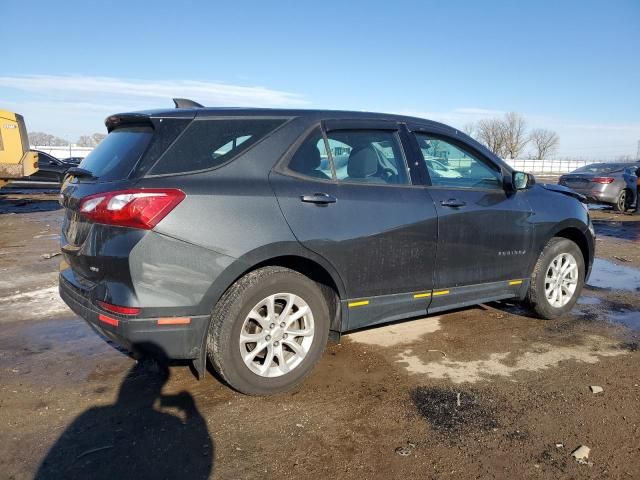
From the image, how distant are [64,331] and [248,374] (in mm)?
2239

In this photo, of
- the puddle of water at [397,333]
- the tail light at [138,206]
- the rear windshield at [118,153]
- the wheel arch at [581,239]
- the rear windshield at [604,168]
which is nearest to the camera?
the tail light at [138,206]

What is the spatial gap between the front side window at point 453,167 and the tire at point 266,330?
1477 mm

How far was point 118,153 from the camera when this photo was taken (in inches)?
131

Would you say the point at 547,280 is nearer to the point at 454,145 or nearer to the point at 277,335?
the point at 454,145

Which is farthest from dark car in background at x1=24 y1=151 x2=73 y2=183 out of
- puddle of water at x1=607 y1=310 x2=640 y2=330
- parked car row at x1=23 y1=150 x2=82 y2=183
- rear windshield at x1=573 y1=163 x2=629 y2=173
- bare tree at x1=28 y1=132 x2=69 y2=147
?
bare tree at x1=28 y1=132 x2=69 y2=147

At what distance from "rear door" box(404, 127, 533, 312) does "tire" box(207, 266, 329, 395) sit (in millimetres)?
1167

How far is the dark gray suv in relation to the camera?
2.95 metres

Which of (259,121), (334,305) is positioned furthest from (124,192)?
(334,305)

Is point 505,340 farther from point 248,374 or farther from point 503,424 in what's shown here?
point 248,374

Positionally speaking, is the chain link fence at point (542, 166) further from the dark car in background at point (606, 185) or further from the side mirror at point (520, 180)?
the side mirror at point (520, 180)

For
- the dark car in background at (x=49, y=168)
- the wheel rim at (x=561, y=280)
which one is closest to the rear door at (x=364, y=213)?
the wheel rim at (x=561, y=280)

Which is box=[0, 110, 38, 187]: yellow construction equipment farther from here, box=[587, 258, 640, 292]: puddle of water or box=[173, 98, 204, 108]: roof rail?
box=[587, 258, 640, 292]: puddle of water

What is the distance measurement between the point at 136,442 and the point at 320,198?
181 cm

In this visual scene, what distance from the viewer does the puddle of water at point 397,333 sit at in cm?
450
